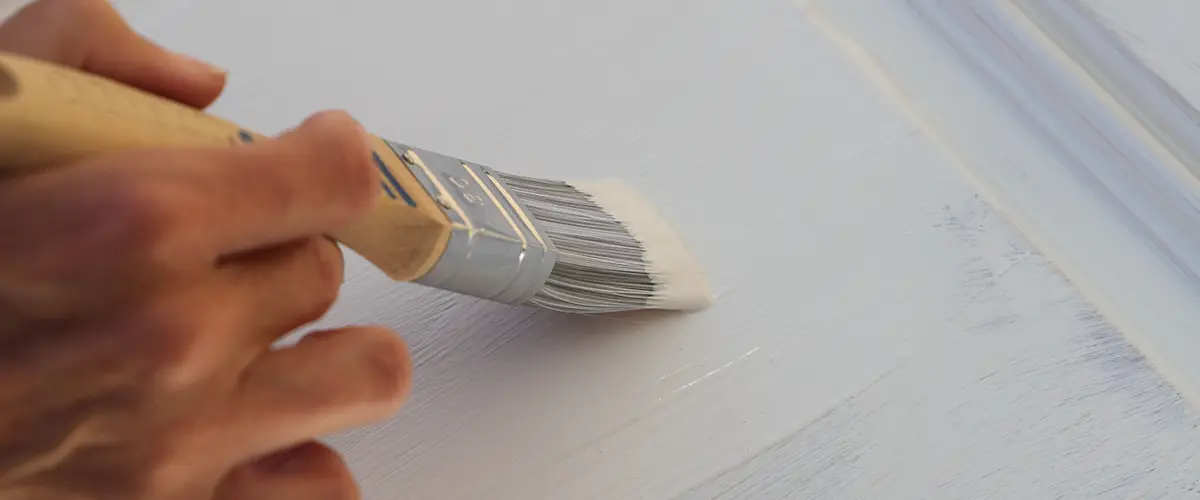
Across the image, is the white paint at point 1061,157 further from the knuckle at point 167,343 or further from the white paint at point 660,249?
the knuckle at point 167,343

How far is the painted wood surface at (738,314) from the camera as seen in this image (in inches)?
21.7

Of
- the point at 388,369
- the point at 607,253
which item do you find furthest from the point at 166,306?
the point at 607,253

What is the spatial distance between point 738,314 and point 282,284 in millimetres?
A: 335

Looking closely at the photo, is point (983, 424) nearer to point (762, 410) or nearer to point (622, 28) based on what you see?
point (762, 410)

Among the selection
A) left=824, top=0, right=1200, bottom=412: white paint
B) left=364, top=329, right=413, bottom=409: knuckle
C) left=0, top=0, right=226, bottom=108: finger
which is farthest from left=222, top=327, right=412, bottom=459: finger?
left=824, top=0, right=1200, bottom=412: white paint

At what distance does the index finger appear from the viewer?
0.28 m

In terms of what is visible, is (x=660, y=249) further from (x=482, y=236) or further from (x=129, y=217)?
(x=129, y=217)

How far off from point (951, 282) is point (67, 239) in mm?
507

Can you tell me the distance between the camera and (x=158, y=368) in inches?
10.9

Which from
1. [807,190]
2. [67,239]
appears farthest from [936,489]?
[67,239]

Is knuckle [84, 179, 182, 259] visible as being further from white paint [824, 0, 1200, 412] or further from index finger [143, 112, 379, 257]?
white paint [824, 0, 1200, 412]

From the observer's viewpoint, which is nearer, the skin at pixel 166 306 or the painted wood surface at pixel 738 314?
the skin at pixel 166 306

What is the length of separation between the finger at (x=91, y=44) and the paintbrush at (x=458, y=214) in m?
0.05

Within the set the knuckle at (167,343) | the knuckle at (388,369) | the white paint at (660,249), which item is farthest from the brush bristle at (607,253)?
the knuckle at (167,343)
